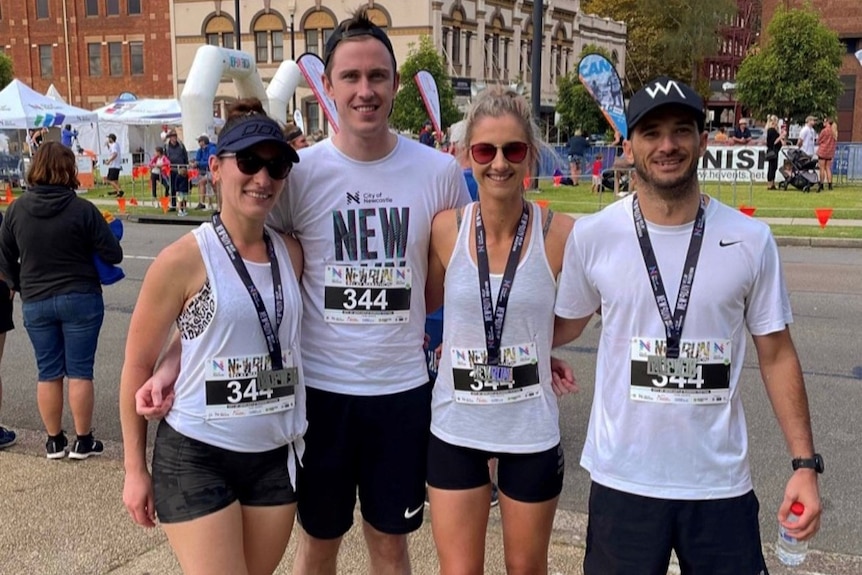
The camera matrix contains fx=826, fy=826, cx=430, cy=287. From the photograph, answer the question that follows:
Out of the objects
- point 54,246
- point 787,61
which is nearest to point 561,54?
point 787,61

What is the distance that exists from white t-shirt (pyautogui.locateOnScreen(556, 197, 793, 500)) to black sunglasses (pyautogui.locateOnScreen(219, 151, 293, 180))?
1020mm

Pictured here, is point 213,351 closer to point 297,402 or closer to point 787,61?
point 297,402

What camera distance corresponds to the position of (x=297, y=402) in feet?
8.98

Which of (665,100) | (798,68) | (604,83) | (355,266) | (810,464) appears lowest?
(810,464)

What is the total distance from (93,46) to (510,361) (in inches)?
2363

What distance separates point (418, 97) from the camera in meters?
41.6

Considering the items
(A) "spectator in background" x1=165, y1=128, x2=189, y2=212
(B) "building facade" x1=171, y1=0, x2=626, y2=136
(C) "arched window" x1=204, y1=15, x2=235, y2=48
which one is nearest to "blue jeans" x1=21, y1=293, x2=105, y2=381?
(A) "spectator in background" x1=165, y1=128, x2=189, y2=212

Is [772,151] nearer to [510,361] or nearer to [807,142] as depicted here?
[807,142]

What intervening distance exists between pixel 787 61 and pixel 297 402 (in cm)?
3276

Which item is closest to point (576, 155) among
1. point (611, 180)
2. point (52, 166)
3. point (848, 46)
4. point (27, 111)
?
point (611, 180)

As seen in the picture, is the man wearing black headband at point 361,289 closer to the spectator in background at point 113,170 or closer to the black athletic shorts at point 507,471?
the black athletic shorts at point 507,471

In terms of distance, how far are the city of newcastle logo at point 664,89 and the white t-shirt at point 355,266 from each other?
3.02 ft

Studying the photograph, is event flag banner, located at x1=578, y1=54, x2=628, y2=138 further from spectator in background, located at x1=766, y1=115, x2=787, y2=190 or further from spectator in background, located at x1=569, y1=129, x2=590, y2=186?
spectator in background, located at x1=569, y1=129, x2=590, y2=186

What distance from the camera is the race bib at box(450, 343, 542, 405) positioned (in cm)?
274
